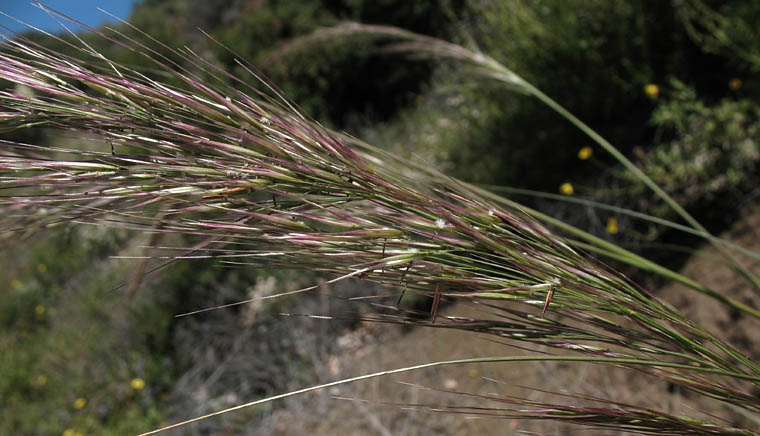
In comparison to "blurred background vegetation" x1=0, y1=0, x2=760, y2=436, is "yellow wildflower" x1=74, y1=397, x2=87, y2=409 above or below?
below

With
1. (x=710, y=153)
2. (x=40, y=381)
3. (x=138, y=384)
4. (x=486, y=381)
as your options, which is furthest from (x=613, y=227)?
(x=40, y=381)

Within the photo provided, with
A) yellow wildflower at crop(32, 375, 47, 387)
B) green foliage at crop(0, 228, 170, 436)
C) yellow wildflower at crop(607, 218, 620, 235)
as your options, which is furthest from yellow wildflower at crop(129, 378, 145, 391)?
yellow wildflower at crop(607, 218, 620, 235)

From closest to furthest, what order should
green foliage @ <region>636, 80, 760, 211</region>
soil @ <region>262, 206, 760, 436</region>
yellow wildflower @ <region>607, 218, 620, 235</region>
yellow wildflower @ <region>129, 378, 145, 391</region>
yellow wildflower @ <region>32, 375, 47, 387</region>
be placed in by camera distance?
soil @ <region>262, 206, 760, 436</region>, green foliage @ <region>636, 80, 760, 211</region>, yellow wildflower @ <region>607, 218, 620, 235</region>, yellow wildflower @ <region>129, 378, 145, 391</region>, yellow wildflower @ <region>32, 375, 47, 387</region>

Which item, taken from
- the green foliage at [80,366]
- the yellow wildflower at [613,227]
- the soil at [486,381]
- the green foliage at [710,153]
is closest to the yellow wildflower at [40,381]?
the green foliage at [80,366]

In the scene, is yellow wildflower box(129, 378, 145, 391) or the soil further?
yellow wildflower box(129, 378, 145, 391)

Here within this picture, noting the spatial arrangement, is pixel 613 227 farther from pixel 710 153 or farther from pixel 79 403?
pixel 79 403

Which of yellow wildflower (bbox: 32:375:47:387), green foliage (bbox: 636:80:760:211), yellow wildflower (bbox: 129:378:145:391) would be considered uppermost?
green foliage (bbox: 636:80:760:211)

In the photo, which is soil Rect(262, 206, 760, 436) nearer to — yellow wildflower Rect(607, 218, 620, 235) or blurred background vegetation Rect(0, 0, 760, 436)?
blurred background vegetation Rect(0, 0, 760, 436)

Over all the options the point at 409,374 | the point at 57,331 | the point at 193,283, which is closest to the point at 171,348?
the point at 193,283
